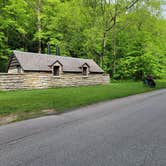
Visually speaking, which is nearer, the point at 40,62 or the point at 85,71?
the point at 40,62

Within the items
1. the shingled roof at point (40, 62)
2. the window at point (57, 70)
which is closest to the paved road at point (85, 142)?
the shingled roof at point (40, 62)

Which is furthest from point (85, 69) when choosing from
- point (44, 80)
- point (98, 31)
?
point (98, 31)

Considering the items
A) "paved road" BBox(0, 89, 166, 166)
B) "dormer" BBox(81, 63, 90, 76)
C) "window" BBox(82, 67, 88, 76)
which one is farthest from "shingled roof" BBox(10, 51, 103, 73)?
A: "paved road" BBox(0, 89, 166, 166)

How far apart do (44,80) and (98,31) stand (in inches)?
576

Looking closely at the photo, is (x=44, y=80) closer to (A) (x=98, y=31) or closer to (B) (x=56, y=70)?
(B) (x=56, y=70)

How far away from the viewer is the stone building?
19.6 m

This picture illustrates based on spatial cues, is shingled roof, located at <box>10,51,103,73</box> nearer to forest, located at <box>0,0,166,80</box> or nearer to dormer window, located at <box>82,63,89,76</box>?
dormer window, located at <box>82,63,89,76</box>

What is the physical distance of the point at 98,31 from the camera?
1299 inches

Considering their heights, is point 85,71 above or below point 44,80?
above

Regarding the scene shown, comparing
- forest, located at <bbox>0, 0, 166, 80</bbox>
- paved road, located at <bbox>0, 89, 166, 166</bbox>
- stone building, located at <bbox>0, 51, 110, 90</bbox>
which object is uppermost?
forest, located at <bbox>0, 0, 166, 80</bbox>

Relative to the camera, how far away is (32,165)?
152 inches

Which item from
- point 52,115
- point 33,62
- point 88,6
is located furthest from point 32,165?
point 88,6

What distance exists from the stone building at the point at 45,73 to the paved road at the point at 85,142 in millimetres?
12634

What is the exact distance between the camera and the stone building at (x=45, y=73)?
1964cm
